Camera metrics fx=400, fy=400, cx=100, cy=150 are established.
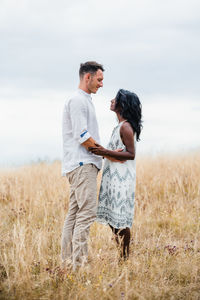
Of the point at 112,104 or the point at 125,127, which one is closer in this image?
the point at 125,127

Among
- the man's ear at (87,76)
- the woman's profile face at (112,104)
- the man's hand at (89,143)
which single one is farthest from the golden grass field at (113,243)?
the man's ear at (87,76)

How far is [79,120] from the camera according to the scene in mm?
4109

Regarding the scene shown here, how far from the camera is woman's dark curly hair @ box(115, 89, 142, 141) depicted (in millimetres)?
4400

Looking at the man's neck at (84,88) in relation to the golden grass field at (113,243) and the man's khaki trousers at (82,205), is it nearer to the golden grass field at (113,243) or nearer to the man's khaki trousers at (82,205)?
the man's khaki trousers at (82,205)

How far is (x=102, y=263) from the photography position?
174 inches

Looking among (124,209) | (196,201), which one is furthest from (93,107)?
(196,201)

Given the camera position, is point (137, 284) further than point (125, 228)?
No

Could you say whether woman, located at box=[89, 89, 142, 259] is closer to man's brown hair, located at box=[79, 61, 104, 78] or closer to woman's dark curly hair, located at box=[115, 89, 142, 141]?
woman's dark curly hair, located at box=[115, 89, 142, 141]

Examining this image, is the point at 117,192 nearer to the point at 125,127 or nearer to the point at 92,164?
the point at 92,164

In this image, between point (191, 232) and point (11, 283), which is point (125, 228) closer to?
point (11, 283)

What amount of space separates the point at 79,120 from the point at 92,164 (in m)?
0.49

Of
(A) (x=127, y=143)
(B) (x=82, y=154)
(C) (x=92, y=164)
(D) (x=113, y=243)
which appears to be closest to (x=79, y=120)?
(B) (x=82, y=154)

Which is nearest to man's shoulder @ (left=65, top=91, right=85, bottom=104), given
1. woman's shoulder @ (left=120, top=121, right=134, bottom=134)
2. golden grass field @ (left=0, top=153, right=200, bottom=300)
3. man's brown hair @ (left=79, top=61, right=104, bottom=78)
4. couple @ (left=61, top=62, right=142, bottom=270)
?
couple @ (left=61, top=62, right=142, bottom=270)

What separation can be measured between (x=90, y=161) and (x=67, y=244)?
1.08 metres
